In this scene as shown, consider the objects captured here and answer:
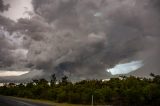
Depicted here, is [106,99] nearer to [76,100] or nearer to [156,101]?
[76,100]

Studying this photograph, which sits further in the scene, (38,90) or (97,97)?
(38,90)

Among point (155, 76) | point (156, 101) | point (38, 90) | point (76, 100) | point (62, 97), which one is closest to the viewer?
point (156, 101)

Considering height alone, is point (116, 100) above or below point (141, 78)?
below

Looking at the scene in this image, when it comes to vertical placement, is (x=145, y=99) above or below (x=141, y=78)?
below

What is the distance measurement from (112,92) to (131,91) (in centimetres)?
1114

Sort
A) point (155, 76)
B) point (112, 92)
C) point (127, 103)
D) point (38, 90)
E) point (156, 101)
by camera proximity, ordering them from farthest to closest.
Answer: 1. point (38, 90)
2. point (112, 92)
3. point (155, 76)
4. point (127, 103)
5. point (156, 101)

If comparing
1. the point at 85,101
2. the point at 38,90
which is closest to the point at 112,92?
the point at 85,101

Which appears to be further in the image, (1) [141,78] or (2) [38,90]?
(2) [38,90]

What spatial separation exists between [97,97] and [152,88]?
55.0ft

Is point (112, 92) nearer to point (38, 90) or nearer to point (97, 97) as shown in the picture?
point (97, 97)

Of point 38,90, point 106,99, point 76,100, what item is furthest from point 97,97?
point 38,90

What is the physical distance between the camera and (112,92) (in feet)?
192

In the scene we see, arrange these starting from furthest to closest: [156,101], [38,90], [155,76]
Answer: [38,90] → [155,76] → [156,101]

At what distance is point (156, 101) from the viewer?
4209 cm
